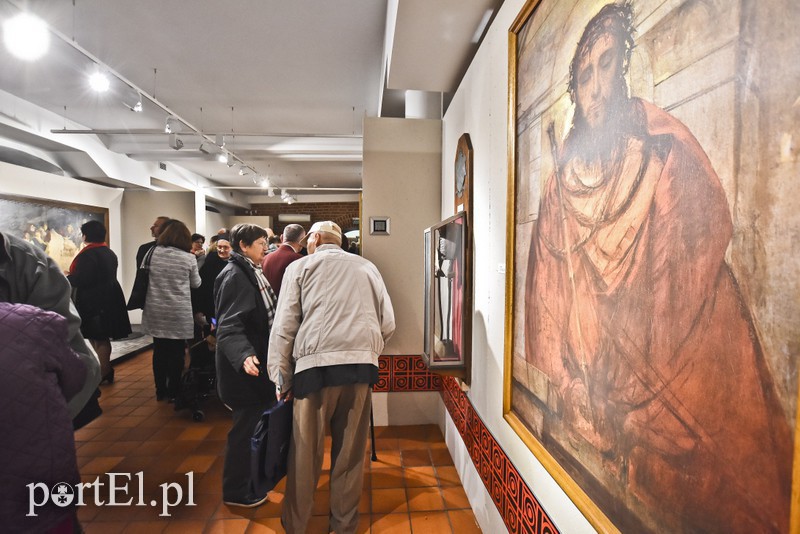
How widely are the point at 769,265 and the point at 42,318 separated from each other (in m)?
1.75

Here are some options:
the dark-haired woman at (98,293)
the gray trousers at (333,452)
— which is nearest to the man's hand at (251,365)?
the gray trousers at (333,452)

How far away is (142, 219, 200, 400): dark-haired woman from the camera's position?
3463 millimetres

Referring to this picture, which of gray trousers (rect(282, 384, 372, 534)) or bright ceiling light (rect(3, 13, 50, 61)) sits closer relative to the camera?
gray trousers (rect(282, 384, 372, 534))

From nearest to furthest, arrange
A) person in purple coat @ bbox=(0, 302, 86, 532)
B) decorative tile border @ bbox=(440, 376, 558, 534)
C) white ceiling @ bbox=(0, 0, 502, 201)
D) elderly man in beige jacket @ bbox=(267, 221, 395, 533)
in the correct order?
person in purple coat @ bbox=(0, 302, 86, 532) → decorative tile border @ bbox=(440, 376, 558, 534) → elderly man in beige jacket @ bbox=(267, 221, 395, 533) → white ceiling @ bbox=(0, 0, 502, 201)

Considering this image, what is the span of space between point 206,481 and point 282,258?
1.62 metres

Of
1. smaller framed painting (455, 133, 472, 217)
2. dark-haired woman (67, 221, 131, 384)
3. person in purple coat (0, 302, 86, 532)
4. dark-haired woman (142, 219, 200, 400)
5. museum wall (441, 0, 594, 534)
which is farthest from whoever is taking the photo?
dark-haired woman (67, 221, 131, 384)

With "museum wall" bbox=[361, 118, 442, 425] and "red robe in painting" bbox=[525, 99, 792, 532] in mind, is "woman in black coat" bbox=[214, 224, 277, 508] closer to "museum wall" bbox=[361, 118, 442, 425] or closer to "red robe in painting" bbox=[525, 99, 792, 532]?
"museum wall" bbox=[361, 118, 442, 425]

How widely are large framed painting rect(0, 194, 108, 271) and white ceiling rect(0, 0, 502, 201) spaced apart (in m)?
0.87

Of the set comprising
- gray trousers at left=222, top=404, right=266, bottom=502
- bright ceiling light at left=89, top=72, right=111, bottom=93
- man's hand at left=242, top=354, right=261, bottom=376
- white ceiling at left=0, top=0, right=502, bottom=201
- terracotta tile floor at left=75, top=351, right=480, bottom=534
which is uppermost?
white ceiling at left=0, top=0, right=502, bottom=201

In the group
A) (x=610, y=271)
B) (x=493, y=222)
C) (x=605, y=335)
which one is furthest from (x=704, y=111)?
(x=493, y=222)

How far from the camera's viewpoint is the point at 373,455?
2826 mm

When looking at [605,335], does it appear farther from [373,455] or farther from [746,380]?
[373,455]

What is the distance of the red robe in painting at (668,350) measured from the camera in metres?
0.56

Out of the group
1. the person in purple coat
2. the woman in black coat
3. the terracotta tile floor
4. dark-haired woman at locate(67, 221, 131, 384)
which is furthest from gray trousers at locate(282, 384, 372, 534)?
dark-haired woman at locate(67, 221, 131, 384)
